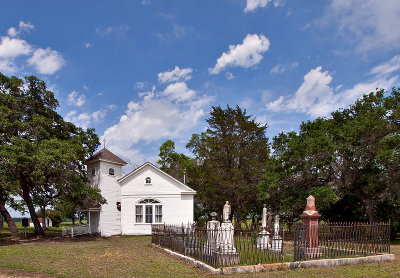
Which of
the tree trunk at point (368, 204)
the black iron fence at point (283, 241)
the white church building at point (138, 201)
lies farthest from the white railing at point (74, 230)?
the tree trunk at point (368, 204)

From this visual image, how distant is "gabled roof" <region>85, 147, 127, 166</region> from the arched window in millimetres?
4456

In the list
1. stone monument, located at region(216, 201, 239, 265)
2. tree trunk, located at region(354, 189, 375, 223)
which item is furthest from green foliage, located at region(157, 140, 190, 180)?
stone monument, located at region(216, 201, 239, 265)

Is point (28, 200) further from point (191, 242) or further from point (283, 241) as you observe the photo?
point (283, 241)

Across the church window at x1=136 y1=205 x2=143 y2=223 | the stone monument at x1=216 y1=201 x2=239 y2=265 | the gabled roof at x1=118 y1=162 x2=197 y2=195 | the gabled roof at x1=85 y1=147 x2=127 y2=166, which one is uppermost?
the gabled roof at x1=85 y1=147 x2=127 y2=166

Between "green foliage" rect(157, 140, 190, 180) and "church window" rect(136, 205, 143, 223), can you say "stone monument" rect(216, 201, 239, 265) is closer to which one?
"church window" rect(136, 205, 143, 223)

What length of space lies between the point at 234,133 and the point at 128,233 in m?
13.9

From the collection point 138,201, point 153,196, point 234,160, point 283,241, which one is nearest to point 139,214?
point 138,201

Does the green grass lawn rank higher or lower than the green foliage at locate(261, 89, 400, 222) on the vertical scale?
lower

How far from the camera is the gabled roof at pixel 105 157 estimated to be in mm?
28391

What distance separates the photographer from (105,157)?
1131 inches

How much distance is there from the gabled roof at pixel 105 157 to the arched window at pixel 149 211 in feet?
14.6

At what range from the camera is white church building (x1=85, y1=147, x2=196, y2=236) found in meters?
27.9

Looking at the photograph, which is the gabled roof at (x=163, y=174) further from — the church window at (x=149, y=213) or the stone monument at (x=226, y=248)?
the stone monument at (x=226, y=248)

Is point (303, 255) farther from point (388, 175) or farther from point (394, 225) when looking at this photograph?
point (394, 225)
